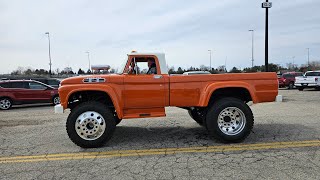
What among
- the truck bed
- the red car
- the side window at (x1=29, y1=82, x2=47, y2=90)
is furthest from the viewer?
the side window at (x1=29, y1=82, x2=47, y2=90)

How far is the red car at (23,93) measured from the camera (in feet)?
49.6

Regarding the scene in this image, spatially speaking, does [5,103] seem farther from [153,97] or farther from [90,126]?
[153,97]

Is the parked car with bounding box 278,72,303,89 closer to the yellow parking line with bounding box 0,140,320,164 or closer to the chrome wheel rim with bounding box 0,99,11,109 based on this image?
the yellow parking line with bounding box 0,140,320,164

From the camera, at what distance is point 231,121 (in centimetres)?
662

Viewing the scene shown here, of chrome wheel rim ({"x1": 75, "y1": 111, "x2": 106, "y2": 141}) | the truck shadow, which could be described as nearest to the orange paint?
chrome wheel rim ({"x1": 75, "y1": 111, "x2": 106, "y2": 141})

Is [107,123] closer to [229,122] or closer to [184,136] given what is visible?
[184,136]

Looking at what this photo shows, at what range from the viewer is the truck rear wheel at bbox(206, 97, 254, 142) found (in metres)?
6.42

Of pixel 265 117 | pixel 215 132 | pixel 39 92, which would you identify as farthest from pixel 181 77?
pixel 39 92

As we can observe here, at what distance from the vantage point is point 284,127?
782cm

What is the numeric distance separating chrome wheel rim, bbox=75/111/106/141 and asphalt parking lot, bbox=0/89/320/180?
1.01ft

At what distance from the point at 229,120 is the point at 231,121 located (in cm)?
5

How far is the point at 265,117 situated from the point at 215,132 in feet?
12.7

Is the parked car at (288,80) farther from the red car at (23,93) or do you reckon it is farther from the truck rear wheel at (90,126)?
the truck rear wheel at (90,126)

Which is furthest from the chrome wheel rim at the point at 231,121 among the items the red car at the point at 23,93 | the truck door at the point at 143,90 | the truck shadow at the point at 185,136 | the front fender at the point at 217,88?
the red car at the point at 23,93
